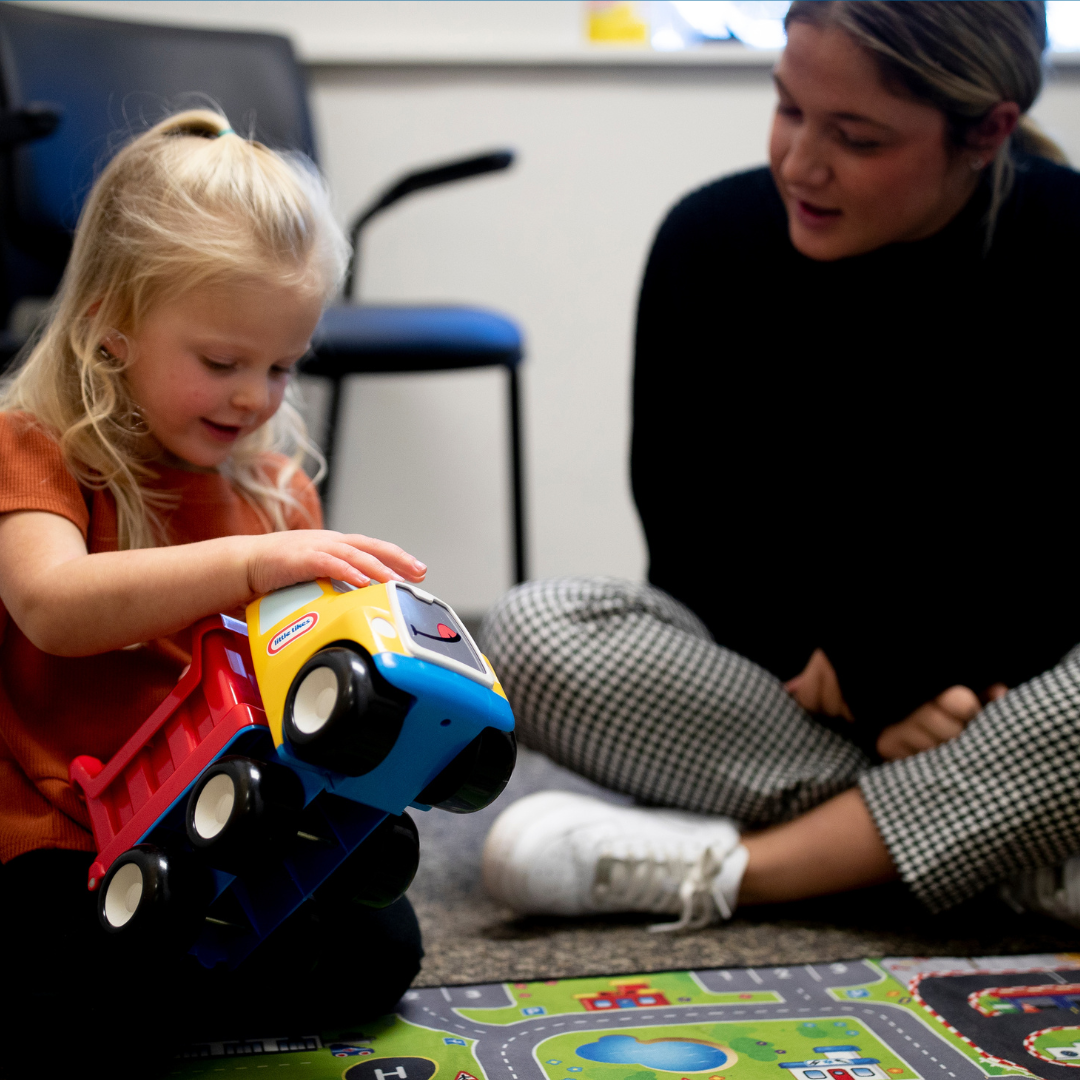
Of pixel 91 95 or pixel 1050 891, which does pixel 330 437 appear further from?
pixel 1050 891

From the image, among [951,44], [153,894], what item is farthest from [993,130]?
[153,894]

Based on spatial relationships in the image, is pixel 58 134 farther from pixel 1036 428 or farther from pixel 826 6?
pixel 1036 428

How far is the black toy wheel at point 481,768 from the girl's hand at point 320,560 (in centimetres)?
9

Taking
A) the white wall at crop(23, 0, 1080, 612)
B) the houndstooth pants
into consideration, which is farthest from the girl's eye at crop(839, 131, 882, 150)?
the white wall at crop(23, 0, 1080, 612)

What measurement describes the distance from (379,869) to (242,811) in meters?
0.10

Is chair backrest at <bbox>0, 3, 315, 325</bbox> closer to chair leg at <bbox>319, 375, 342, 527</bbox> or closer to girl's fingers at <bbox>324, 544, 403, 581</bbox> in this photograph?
chair leg at <bbox>319, 375, 342, 527</bbox>

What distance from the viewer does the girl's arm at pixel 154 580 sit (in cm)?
58

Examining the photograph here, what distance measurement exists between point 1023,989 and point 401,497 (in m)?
1.18

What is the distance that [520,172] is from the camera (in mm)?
1719

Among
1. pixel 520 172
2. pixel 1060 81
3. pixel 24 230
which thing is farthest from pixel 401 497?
pixel 1060 81

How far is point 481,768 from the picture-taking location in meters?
0.55

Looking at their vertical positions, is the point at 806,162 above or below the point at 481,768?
above

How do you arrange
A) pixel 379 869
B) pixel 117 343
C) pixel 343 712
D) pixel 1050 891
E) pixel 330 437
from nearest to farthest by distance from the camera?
pixel 343 712, pixel 379 869, pixel 117 343, pixel 1050 891, pixel 330 437

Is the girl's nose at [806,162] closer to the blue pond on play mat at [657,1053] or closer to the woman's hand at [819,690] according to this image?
the woman's hand at [819,690]
